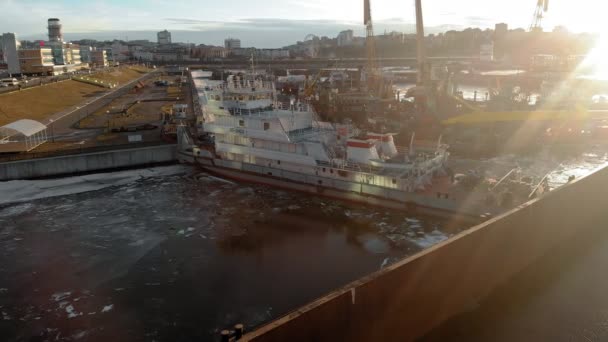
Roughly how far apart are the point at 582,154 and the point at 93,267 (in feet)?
113

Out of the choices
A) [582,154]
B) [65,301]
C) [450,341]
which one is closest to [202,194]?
[65,301]

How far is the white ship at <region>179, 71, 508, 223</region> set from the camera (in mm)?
21788

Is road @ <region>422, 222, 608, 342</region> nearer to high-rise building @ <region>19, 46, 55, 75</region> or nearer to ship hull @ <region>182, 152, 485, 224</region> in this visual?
ship hull @ <region>182, 152, 485, 224</region>

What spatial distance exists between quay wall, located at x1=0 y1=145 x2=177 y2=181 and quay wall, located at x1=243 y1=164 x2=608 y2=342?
2663 centimetres

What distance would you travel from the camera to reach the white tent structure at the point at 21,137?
1226 inches

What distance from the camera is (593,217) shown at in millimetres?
17391

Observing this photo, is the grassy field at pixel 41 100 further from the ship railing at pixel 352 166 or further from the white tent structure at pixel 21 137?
the ship railing at pixel 352 166

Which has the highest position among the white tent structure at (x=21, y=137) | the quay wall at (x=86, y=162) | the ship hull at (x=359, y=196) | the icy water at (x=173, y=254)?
the white tent structure at (x=21, y=137)

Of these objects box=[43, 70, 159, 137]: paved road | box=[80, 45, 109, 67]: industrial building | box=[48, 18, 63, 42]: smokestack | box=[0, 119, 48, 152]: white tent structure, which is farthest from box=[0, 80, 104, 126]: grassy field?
box=[48, 18, 63, 42]: smokestack

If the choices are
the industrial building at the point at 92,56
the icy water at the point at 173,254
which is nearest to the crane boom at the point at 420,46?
the icy water at the point at 173,254

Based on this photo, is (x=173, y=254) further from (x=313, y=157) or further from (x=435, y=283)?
(x=435, y=283)

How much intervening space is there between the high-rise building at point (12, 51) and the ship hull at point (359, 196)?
7788 centimetres

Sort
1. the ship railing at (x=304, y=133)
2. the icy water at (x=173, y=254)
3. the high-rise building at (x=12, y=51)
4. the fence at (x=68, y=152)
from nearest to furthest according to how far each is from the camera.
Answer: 1. the icy water at (x=173, y=254)
2. the ship railing at (x=304, y=133)
3. the fence at (x=68, y=152)
4. the high-rise building at (x=12, y=51)

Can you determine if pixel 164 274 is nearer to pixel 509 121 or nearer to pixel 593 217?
pixel 593 217
